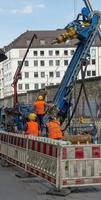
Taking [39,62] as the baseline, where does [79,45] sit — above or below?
below

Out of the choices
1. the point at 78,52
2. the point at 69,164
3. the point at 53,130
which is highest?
the point at 78,52

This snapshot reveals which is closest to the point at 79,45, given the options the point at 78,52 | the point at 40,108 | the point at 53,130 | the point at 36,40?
the point at 78,52

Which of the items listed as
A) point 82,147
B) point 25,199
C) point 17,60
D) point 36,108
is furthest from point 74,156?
point 17,60

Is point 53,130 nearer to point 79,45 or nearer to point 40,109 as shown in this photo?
point 40,109

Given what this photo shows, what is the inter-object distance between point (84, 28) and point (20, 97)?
3108 cm

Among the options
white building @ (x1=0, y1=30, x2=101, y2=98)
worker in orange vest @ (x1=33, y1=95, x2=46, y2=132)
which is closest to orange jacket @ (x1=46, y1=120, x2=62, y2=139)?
worker in orange vest @ (x1=33, y1=95, x2=46, y2=132)

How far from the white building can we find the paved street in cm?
12344

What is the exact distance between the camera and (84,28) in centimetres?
2281

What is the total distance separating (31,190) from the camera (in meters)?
12.5

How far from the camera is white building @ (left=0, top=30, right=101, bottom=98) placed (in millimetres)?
140125

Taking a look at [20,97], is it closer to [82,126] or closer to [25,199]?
[82,126]

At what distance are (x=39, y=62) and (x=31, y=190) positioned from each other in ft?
438

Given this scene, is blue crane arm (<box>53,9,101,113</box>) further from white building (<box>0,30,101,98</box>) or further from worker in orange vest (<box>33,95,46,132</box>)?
white building (<box>0,30,101,98</box>)

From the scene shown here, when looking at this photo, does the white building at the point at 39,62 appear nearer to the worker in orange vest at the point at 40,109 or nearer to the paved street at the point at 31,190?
the worker in orange vest at the point at 40,109
